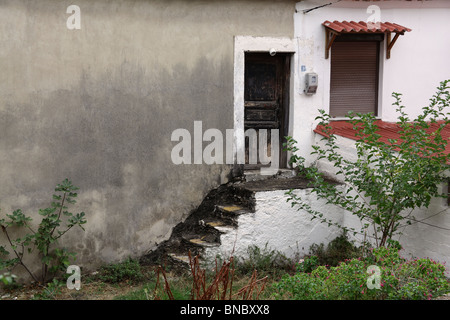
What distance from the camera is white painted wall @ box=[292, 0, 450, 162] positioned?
347 inches

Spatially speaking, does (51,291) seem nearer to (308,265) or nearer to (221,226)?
(221,226)

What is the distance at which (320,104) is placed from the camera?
8969mm

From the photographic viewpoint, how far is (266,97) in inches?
356

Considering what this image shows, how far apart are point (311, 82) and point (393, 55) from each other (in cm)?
161

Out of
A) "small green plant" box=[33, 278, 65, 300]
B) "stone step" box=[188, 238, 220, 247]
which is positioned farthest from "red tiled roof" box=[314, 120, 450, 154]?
"small green plant" box=[33, 278, 65, 300]

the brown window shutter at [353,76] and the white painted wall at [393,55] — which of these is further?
the brown window shutter at [353,76]

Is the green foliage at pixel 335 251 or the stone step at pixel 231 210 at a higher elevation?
the stone step at pixel 231 210

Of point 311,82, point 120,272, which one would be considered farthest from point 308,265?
point 311,82

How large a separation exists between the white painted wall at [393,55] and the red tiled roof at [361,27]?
0.73 ft

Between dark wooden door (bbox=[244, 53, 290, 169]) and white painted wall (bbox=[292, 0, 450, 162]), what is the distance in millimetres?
283

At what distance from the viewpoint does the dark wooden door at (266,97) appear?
8.91 m

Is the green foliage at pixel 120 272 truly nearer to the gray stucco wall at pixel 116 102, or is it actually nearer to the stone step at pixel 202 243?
the gray stucco wall at pixel 116 102

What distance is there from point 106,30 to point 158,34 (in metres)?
0.74

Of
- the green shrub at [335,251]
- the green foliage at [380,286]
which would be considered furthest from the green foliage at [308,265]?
the green foliage at [380,286]
